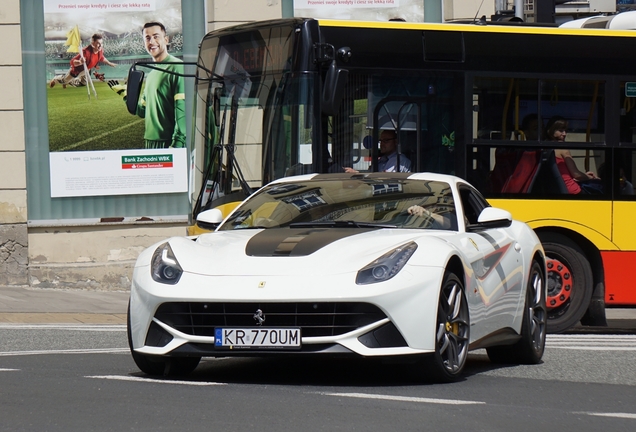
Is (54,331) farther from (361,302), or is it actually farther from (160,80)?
(160,80)

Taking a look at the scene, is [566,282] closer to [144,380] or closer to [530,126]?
[530,126]

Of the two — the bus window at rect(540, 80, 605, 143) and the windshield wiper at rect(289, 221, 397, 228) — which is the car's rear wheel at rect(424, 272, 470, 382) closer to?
the windshield wiper at rect(289, 221, 397, 228)

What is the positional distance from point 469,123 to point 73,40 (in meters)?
7.67

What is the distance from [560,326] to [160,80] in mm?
Result: 8040

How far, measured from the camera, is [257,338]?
271 inches

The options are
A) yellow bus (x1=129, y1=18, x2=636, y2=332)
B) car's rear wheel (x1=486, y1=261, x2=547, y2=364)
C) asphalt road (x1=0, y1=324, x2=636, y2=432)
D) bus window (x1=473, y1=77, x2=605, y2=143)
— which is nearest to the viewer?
asphalt road (x1=0, y1=324, x2=636, y2=432)

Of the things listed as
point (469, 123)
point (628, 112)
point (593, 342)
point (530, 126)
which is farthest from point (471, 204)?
point (628, 112)

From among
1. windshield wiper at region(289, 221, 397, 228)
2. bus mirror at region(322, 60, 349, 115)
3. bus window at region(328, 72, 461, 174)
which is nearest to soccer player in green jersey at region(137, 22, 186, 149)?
bus window at region(328, 72, 461, 174)

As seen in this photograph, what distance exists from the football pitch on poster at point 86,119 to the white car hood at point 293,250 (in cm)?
Result: 1063

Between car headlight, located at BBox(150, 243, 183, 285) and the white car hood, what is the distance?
0.12 feet

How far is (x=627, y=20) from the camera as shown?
43.2 ft

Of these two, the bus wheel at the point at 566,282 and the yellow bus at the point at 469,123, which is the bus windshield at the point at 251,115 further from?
the bus wheel at the point at 566,282

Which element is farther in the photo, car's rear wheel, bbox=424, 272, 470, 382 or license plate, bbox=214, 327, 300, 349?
car's rear wheel, bbox=424, 272, 470, 382

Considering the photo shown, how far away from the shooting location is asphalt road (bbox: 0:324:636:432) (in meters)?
5.63
